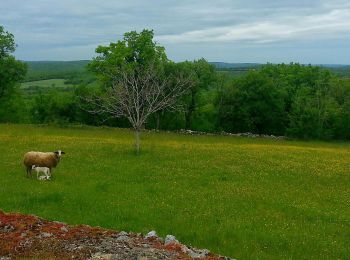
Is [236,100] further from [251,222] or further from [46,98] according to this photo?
[251,222]

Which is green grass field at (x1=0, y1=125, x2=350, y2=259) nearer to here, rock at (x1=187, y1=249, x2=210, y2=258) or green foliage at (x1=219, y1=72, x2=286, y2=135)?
rock at (x1=187, y1=249, x2=210, y2=258)

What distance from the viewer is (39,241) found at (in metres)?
13.7

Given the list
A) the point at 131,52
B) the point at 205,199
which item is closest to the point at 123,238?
the point at 205,199

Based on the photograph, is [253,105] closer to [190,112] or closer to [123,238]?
[190,112]

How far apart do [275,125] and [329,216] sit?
2727 inches

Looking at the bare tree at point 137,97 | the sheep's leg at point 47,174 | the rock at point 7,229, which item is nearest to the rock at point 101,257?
the rock at point 7,229

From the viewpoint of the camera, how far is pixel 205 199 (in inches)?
900

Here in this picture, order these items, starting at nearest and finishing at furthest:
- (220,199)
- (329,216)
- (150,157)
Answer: (329,216)
(220,199)
(150,157)

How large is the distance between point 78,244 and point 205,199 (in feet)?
33.6

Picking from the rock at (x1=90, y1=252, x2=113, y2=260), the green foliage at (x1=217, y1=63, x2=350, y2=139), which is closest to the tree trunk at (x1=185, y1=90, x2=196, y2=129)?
the green foliage at (x1=217, y1=63, x2=350, y2=139)

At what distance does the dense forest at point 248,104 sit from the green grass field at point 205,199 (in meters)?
45.5

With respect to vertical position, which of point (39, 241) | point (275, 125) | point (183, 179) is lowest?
point (275, 125)

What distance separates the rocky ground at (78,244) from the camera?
1271cm


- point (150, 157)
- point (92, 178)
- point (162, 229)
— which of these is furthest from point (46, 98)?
point (162, 229)
